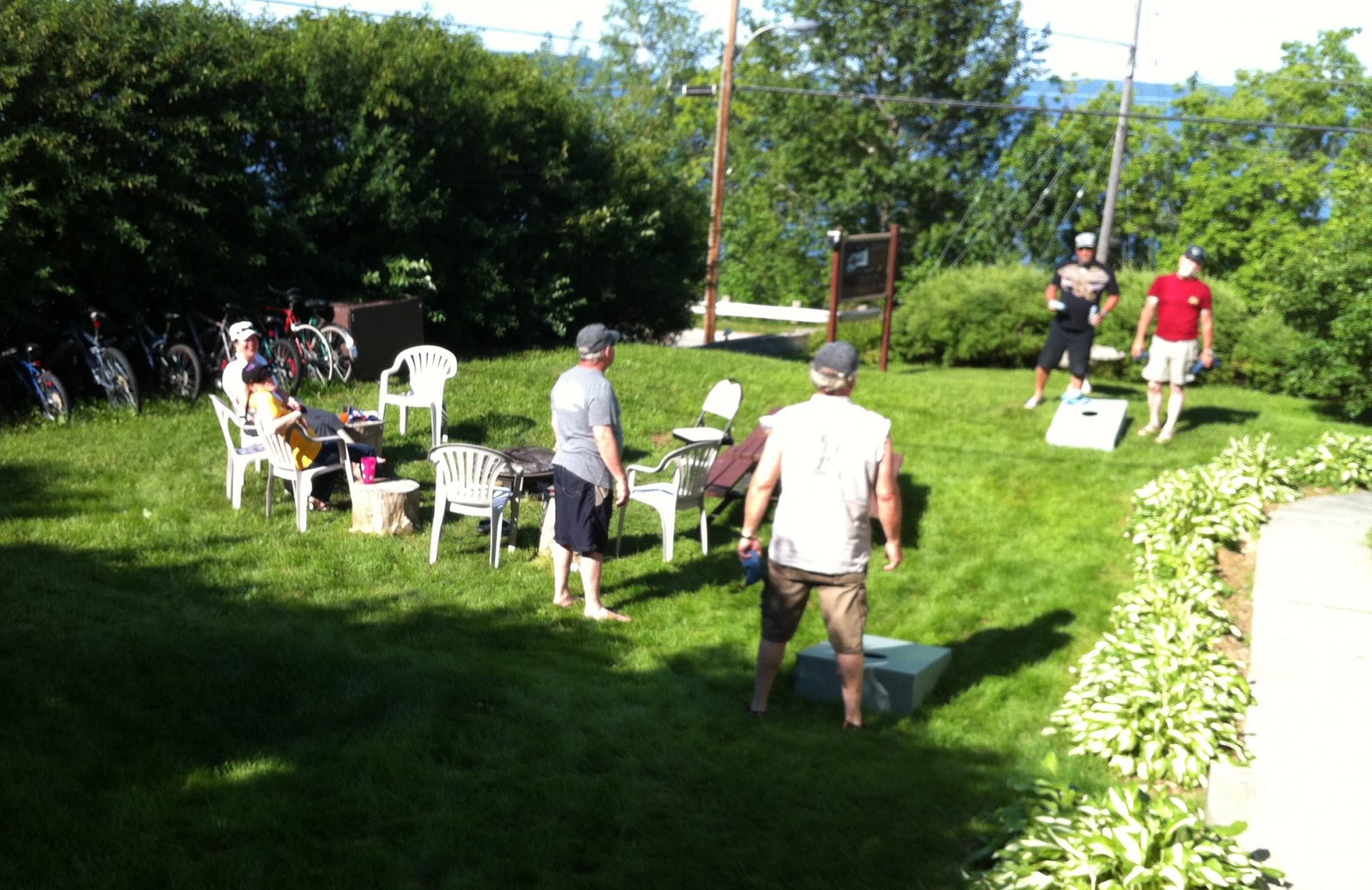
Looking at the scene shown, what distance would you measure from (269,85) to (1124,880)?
1287cm

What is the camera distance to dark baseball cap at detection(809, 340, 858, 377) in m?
5.63

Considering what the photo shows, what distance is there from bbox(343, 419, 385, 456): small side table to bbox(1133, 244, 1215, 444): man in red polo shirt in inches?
248

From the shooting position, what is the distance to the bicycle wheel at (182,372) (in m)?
12.8

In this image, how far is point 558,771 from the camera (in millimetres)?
5324

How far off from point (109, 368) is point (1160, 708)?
386 inches

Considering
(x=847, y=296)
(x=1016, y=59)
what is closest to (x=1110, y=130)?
(x=1016, y=59)

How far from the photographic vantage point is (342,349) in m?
14.0

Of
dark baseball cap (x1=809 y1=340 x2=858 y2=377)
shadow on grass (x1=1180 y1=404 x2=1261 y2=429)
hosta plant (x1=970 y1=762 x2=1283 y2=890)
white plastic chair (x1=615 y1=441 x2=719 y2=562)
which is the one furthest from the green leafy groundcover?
white plastic chair (x1=615 y1=441 x2=719 y2=562)

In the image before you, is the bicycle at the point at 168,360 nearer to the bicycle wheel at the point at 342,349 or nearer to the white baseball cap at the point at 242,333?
the bicycle wheel at the point at 342,349

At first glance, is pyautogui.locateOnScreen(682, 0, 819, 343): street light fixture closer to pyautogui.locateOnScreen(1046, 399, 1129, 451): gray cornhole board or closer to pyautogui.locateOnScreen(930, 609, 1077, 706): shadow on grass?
pyautogui.locateOnScreen(1046, 399, 1129, 451): gray cornhole board

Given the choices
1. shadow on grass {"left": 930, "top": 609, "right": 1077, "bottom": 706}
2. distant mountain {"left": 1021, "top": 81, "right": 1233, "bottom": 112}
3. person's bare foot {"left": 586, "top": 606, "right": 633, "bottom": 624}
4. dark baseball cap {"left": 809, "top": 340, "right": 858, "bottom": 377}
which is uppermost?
distant mountain {"left": 1021, "top": 81, "right": 1233, "bottom": 112}

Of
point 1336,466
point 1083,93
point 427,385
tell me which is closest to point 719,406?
point 427,385

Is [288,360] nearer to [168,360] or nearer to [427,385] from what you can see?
[168,360]

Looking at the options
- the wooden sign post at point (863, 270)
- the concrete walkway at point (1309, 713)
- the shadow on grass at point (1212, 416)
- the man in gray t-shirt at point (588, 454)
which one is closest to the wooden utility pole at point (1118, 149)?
the wooden sign post at point (863, 270)
